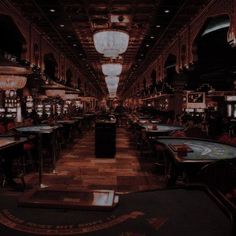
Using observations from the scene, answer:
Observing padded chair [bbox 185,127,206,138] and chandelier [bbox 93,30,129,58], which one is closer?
padded chair [bbox 185,127,206,138]

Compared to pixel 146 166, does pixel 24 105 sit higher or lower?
higher

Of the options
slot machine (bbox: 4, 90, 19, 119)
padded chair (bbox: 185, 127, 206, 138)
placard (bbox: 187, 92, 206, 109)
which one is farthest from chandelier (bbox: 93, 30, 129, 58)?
placard (bbox: 187, 92, 206, 109)

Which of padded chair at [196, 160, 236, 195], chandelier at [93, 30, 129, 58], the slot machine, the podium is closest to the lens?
padded chair at [196, 160, 236, 195]

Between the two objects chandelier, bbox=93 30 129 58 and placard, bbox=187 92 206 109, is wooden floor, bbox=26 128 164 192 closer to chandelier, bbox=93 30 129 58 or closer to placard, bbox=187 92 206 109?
chandelier, bbox=93 30 129 58

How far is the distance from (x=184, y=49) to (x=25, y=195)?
952cm

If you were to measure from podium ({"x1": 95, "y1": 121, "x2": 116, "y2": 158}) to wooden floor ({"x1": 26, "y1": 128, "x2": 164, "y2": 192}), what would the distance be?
0.24 meters

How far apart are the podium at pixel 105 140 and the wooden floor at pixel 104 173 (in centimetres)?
24

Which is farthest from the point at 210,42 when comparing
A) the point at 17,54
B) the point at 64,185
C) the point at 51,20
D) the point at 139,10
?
the point at 64,185

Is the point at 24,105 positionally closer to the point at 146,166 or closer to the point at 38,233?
the point at 146,166

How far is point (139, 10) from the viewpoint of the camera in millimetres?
8156

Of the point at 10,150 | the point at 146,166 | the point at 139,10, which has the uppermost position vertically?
the point at 139,10

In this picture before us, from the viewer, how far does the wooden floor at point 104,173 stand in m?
6.01

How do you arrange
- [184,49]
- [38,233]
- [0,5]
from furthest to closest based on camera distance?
[184,49], [0,5], [38,233]

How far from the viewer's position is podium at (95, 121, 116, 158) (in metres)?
9.29
